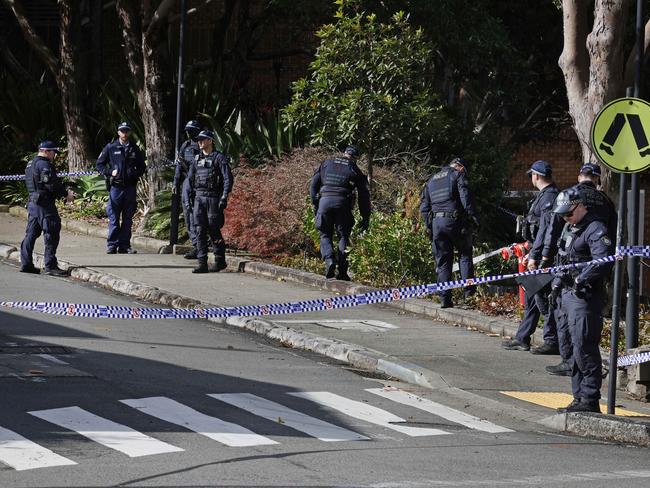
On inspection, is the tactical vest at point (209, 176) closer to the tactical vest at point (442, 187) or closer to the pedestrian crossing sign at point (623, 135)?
the tactical vest at point (442, 187)

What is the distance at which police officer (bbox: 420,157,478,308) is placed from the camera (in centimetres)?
1507

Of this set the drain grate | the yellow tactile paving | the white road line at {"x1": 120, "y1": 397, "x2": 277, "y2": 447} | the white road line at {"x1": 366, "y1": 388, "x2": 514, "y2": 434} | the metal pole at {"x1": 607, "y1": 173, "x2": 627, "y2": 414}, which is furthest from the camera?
the drain grate

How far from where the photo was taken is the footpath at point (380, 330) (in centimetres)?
1072

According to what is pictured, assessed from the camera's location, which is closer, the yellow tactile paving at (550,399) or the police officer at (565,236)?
the police officer at (565,236)

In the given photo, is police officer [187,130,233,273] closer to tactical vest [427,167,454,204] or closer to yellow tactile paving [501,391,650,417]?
tactical vest [427,167,454,204]

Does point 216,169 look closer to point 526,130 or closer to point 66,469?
point 66,469

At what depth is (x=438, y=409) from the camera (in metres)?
10.4

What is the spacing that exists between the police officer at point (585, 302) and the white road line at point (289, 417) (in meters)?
1.89

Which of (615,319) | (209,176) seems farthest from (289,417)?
(209,176)

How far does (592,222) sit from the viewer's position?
1031 cm

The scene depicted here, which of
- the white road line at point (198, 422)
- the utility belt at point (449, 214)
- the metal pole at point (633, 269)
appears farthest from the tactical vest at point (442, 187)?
the white road line at point (198, 422)

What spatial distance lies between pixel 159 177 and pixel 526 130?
11.0 m

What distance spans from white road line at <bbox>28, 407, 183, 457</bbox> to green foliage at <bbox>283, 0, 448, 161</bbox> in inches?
409

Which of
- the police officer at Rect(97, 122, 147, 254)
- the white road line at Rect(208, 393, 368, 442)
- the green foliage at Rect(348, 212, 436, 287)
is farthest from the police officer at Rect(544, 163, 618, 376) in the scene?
the police officer at Rect(97, 122, 147, 254)
